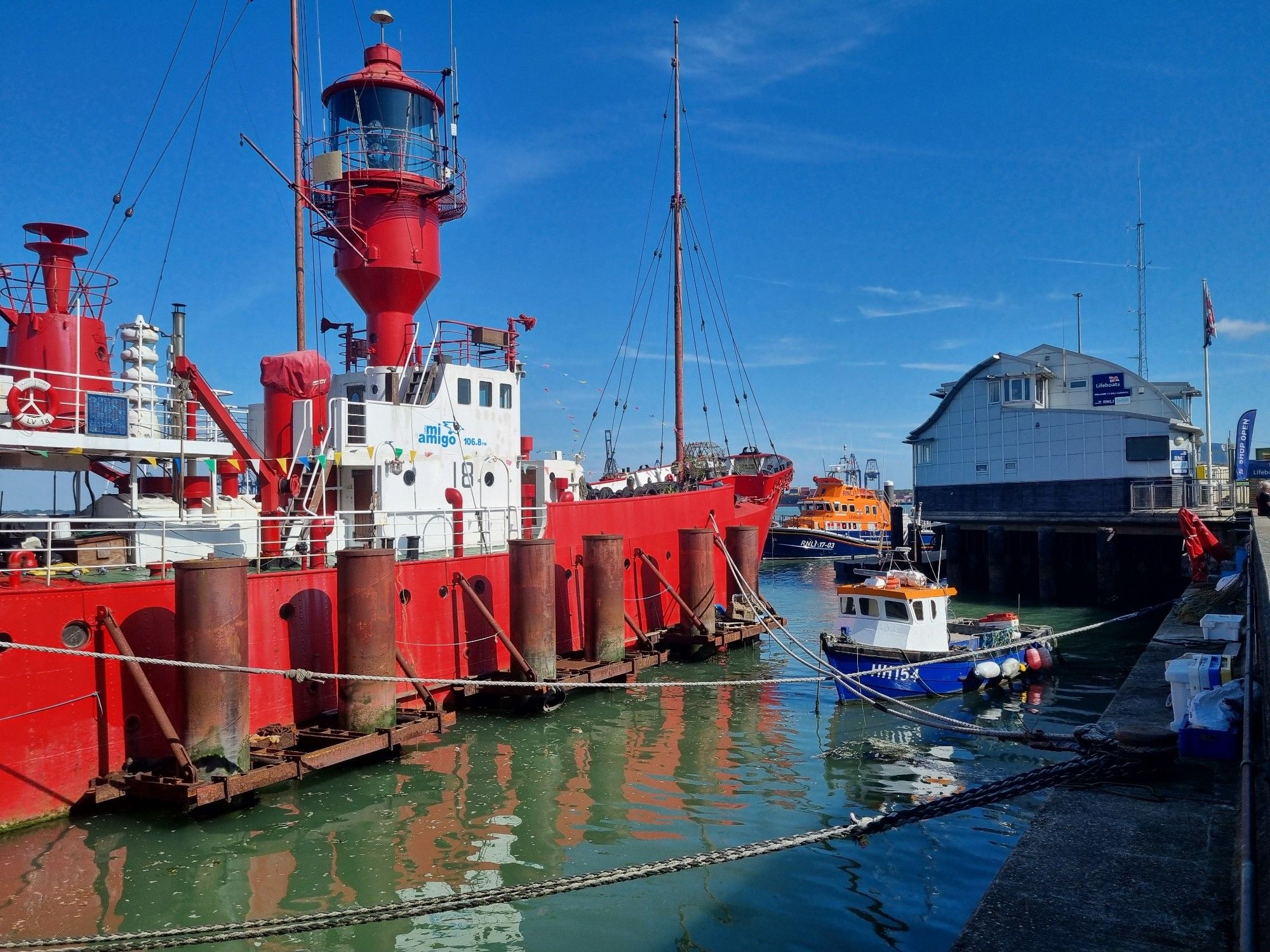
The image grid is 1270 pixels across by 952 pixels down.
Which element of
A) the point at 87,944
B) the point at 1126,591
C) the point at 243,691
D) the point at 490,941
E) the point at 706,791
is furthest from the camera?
the point at 1126,591

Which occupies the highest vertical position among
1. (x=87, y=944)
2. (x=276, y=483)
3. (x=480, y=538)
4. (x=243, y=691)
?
(x=276, y=483)

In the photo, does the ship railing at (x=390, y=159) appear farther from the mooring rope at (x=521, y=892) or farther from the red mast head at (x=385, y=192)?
the mooring rope at (x=521, y=892)

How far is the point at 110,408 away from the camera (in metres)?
12.8

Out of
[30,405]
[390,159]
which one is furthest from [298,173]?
[30,405]

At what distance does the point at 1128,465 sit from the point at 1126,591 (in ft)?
17.5

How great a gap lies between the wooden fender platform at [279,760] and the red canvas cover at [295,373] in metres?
5.81

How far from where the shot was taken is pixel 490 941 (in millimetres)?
7547

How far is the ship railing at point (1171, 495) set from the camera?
105ft

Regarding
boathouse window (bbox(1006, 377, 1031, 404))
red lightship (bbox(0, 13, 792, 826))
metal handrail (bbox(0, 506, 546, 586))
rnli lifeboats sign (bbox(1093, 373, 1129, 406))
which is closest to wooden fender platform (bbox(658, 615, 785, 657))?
red lightship (bbox(0, 13, 792, 826))

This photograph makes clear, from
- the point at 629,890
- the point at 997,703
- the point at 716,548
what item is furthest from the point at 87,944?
the point at 716,548

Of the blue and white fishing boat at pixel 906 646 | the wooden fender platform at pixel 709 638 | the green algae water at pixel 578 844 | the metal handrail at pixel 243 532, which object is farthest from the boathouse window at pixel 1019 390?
the green algae water at pixel 578 844

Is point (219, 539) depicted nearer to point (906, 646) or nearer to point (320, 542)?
point (320, 542)

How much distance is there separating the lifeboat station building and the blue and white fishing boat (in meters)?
16.6

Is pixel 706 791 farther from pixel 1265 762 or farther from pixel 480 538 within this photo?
pixel 480 538
